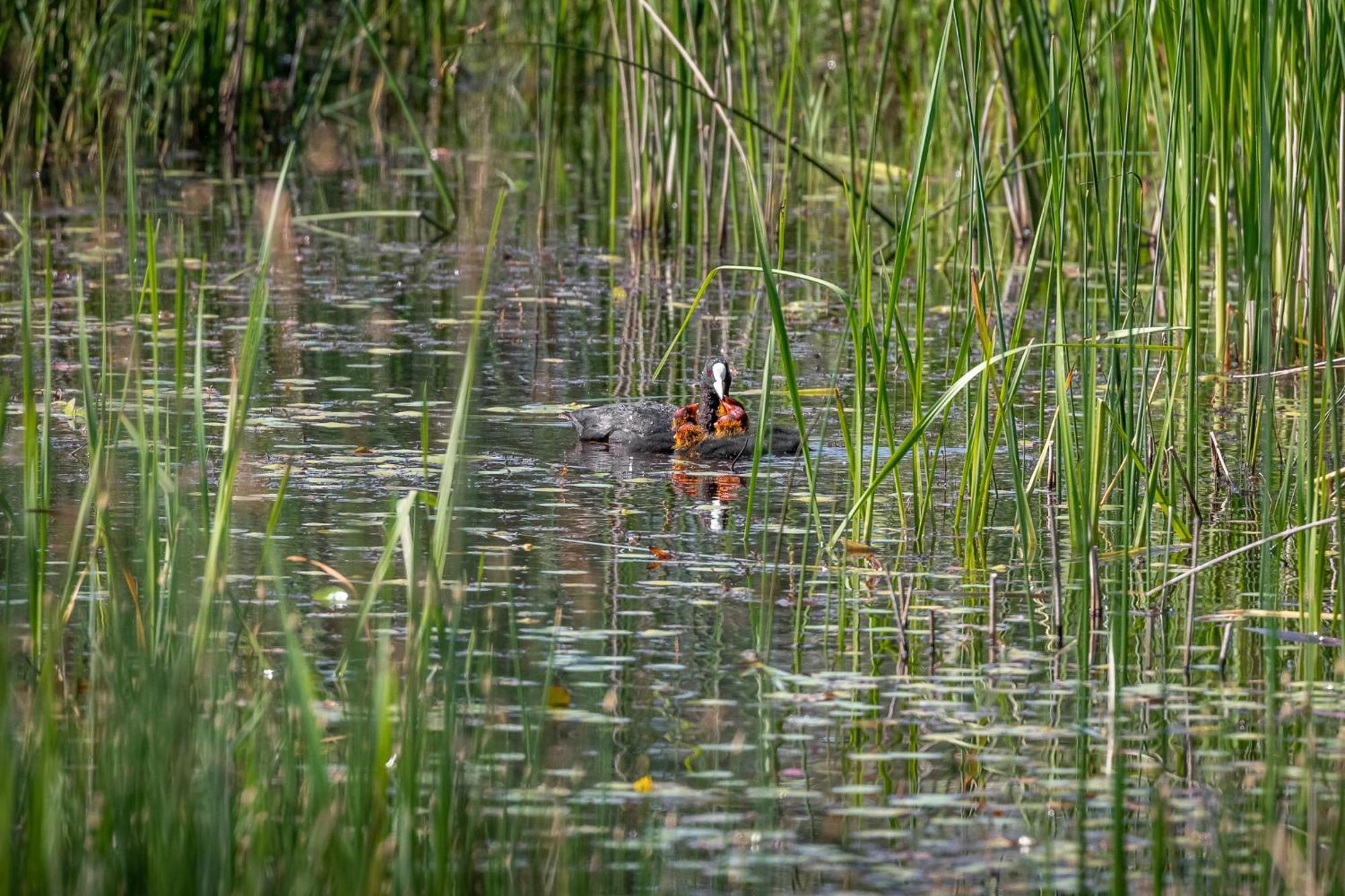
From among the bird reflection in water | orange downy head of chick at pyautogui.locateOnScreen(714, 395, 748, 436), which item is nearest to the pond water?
the bird reflection in water

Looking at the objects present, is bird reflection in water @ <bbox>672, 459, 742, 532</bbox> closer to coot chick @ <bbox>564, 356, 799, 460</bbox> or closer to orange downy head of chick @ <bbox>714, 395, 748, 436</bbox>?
coot chick @ <bbox>564, 356, 799, 460</bbox>

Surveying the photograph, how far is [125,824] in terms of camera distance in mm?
2629

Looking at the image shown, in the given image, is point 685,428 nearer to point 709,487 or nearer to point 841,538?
point 709,487

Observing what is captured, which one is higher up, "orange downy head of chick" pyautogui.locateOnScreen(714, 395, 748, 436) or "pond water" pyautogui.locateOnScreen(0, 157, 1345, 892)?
"orange downy head of chick" pyautogui.locateOnScreen(714, 395, 748, 436)

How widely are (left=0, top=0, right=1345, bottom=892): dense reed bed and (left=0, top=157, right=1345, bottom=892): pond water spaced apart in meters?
0.02

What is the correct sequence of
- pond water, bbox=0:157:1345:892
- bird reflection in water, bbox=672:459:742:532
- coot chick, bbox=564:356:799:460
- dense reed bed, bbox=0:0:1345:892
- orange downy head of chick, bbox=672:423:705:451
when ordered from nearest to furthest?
1. dense reed bed, bbox=0:0:1345:892
2. pond water, bbox=0:157:1345:892
3. bird reflection in water, bbox=672:459:742:532
4. coot chick, bbox=564:356:799:460
5. orange downy head of chick, bbox=672:423:705:451

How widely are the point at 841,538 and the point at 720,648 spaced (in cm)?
97

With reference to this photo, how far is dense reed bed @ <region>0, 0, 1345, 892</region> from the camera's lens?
2.81 metres

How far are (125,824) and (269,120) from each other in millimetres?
12447

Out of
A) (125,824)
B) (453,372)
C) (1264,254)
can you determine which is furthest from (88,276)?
(125,824)

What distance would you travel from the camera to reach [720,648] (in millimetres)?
4172

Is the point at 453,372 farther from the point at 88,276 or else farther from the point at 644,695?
the point at 644,695

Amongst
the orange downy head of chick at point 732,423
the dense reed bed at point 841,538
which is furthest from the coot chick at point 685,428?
the dense reed bed at point 841,538

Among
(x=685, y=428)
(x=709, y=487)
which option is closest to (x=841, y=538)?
(x=709, y=487)
